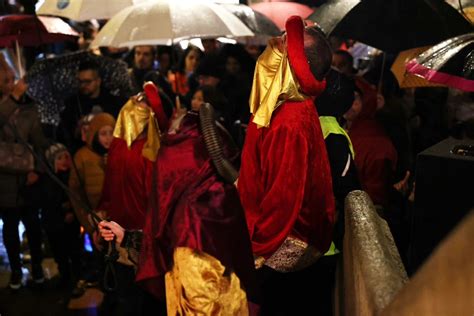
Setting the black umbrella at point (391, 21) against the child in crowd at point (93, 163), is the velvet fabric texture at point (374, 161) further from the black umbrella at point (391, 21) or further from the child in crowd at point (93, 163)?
the child in crowd at point (93, 163)

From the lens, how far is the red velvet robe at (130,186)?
403 cm

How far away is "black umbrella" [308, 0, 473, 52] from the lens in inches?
173

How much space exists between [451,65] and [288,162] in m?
0.95

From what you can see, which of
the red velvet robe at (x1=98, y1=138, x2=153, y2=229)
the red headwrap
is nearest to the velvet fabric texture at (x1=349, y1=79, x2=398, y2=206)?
the red velvet robe at (x1=98, y1=138, x2=153, y2=229)

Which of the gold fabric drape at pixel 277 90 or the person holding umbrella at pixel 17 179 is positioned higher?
the gold fabric drape at pixel 277 90

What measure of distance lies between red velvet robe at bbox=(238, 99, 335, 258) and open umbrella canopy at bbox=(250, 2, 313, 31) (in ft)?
15.0

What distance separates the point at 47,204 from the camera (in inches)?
217

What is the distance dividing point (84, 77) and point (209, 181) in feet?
12.5

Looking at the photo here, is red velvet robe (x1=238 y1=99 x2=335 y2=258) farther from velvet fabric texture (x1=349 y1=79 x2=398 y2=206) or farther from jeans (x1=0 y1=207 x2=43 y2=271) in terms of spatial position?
jeans (x1=0 y1=207 x2=43 y2=271)

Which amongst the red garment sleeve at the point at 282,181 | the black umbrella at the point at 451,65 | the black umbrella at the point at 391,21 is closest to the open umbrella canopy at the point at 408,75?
the black umbrella at the point at 391,21

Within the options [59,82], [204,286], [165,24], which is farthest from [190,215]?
[59,82]

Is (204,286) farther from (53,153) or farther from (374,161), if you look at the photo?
(53,153)

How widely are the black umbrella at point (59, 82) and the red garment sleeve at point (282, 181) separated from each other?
4122mm

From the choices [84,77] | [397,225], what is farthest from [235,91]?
[397,225]
